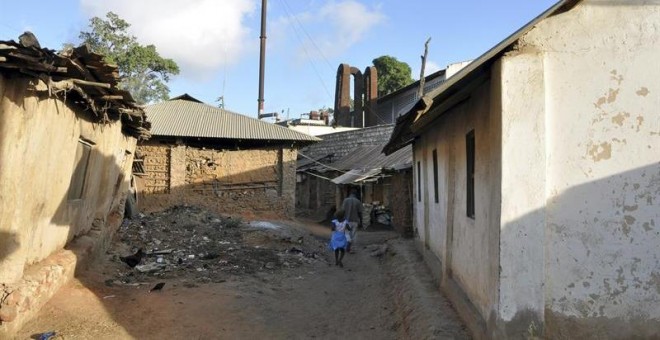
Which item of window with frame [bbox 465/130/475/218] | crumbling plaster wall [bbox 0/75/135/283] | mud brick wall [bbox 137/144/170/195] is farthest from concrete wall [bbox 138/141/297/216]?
window with frame [bbox 465/130/475/218]

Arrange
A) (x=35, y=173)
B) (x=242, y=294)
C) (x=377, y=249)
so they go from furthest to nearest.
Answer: (x=377, y=249) < (x=242, y=294) < (x=35, y=173)

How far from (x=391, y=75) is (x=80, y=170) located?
38.8 metres

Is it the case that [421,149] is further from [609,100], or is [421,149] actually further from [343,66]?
[343,66]

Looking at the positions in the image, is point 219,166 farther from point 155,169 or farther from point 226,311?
point 226,311

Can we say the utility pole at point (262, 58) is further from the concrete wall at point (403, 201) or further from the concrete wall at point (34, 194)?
the concrete wall at point (34, 194)

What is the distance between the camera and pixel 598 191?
4723mm

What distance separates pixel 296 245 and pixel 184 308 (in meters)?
7.00

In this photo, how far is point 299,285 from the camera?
10273mm

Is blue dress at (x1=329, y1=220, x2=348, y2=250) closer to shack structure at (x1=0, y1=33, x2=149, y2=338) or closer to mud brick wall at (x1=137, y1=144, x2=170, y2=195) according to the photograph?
shack structure at (x1=0, y1=33, x2=149, y2=338)

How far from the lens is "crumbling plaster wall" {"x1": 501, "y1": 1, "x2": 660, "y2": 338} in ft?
15.4

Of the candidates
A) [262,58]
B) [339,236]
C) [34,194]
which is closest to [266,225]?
[339,236]

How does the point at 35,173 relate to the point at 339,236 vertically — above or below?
above

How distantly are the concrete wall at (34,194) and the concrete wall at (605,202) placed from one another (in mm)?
5243

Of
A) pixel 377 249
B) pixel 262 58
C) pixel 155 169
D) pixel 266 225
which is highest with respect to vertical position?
pixel 262 58
